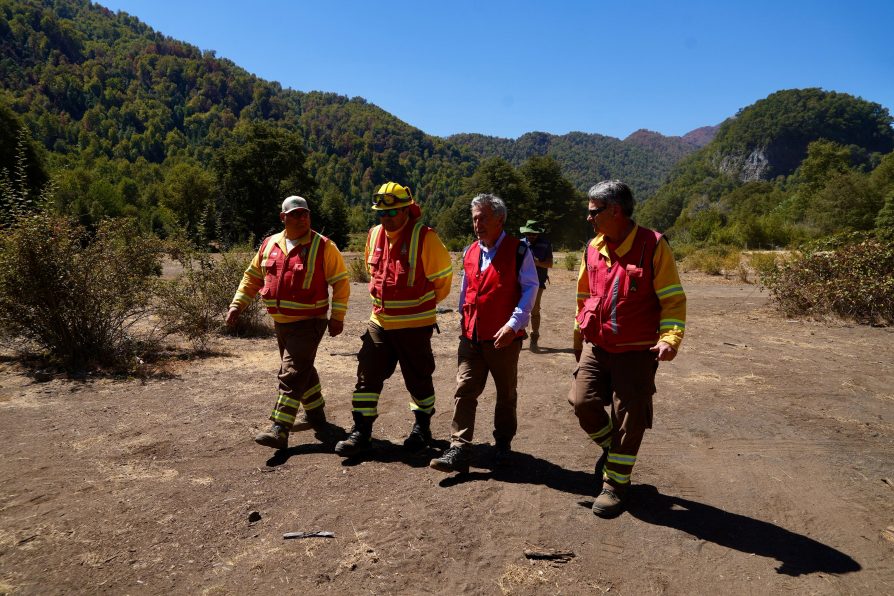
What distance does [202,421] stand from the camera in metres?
4.96

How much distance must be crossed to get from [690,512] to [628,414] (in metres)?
0.77

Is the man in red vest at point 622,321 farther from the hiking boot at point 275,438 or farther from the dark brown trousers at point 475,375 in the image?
the hiking boot at point 275,438

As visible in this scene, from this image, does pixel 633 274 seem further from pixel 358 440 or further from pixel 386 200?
pixel 358 440

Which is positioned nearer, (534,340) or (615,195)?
(615,195)

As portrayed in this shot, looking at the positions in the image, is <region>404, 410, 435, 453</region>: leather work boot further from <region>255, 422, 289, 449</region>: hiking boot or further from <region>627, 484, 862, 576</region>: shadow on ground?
<region>627, 484, 862, 576</region>: shadow on ground

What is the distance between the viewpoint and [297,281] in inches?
167

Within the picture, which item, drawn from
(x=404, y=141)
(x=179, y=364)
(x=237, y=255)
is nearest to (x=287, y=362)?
(x=179, y=364)

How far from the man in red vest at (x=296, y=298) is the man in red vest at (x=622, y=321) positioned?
6.26 feet

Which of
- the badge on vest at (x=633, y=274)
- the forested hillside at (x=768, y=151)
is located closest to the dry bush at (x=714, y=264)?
the badge on vest at (x=633, y=274)

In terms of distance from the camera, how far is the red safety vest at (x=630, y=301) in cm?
318

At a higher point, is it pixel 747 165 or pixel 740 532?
pixel 747 165

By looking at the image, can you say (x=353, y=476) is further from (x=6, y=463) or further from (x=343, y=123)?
(x=343, y=123)

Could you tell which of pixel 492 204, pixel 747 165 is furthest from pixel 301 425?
pixel 747 165

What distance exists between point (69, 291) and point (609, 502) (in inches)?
245
